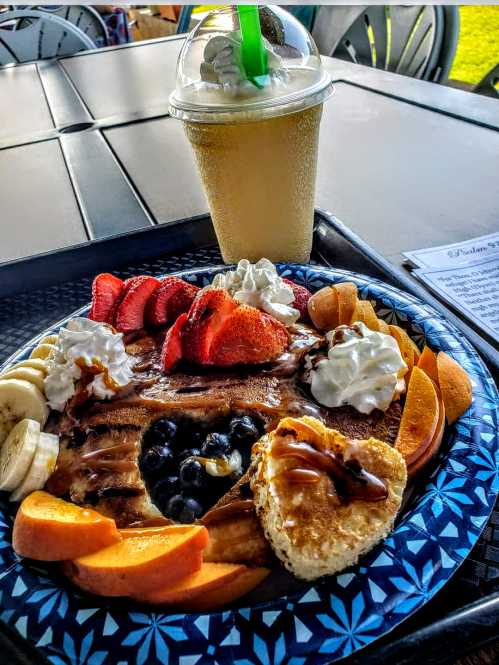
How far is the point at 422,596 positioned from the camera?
0.54m

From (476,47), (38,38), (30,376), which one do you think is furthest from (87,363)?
(476,47)

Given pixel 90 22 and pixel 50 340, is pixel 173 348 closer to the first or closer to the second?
pixel 50 340

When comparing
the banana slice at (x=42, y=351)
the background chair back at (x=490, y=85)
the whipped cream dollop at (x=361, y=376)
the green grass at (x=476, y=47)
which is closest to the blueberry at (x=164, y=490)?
the whipped cream dollop at (x=361, y=376)

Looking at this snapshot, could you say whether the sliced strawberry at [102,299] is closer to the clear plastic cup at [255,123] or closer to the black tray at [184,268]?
the black tray at [184,268]

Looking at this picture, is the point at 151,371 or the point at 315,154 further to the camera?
the point at 315,154

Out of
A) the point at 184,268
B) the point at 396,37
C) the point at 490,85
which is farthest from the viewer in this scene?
the point at 396,37

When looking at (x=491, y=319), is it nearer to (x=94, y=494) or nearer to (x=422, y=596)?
(x=422, y=596)

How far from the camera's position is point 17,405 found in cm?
78

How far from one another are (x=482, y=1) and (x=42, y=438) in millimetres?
669

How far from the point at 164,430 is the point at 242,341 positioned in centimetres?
17

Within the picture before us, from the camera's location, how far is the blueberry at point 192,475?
0.69 m

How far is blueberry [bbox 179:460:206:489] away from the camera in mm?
688

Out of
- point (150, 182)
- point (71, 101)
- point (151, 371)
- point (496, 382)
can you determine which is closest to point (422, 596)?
point (496, 382)

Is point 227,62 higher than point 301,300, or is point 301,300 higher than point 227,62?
point 227,62
